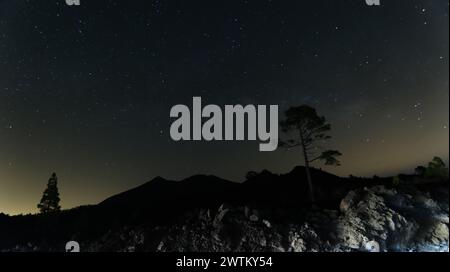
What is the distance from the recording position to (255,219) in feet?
67.6

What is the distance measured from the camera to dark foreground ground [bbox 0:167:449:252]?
1898 centimetres

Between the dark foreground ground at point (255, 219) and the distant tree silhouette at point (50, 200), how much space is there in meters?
0.57

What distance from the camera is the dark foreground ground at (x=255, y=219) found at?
18984 millimetres

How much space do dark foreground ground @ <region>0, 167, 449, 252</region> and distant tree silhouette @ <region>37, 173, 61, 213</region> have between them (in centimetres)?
57

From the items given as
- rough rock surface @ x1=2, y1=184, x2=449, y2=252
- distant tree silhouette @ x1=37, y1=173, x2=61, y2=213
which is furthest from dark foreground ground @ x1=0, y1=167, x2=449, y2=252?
distant tree silhouette @ x1=37, y1=173, x2=61, y2=213

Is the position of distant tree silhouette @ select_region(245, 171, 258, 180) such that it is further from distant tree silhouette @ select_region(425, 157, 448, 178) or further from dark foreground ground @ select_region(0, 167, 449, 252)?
distant tree silhouette @ select_region(425, 157, 448, 178)

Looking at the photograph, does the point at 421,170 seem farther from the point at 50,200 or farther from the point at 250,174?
the point at 50,200

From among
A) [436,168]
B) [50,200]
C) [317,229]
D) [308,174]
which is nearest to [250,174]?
[308,174]

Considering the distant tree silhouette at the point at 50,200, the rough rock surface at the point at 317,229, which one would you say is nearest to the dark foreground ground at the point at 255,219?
the rough rock surface at the point at 317,229

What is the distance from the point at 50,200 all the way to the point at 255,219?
12899 mm

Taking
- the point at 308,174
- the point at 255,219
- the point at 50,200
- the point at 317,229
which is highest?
the point at 308,174

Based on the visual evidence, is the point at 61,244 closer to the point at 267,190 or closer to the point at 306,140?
the point at 267,190

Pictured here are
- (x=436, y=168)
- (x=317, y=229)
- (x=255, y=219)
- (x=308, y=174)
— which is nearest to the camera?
(x=317, y=229)

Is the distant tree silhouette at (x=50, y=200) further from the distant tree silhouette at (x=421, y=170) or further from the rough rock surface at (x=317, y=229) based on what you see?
the distant tree silhouette at (x=421, y=170)
